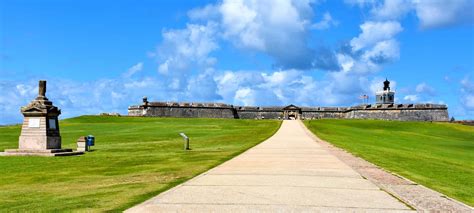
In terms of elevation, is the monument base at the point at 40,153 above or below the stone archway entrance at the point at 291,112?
below

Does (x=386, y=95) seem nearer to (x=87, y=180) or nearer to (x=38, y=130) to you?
(x=38, y=130)

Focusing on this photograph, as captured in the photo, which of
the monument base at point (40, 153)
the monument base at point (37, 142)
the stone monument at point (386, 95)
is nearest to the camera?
the monument base at point (40, 153)

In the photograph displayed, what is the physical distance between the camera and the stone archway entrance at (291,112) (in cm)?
7831

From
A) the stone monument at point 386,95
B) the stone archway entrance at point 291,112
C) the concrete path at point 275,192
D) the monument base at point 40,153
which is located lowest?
the monument base at point 40,153

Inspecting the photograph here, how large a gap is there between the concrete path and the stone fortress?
61656 mm

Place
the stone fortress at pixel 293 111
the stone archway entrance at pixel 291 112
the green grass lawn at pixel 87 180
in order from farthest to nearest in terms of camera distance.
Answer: the stone archway entrance at pixel 291 112
the stone fortress at pixel 293 111
the green grass lawn at pixel 87 180

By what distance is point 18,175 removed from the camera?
52.2 feet

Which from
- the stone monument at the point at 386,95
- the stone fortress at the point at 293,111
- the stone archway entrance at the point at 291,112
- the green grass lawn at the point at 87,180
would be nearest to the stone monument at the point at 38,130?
the green grass lawn at the point at 87,180

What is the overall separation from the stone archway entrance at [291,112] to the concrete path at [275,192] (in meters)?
63.5

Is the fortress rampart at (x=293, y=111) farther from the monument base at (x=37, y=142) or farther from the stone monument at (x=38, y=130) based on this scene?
the monument base at (x=37, y=142)

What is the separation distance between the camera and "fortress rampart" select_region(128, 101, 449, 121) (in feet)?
238

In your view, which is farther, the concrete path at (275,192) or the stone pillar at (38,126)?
the stone pillar at (38,126)

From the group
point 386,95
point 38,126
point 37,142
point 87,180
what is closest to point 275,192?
point 87,180

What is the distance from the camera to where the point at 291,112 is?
258 feet
